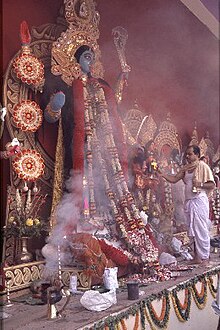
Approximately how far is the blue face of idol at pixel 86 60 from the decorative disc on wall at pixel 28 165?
1287mm

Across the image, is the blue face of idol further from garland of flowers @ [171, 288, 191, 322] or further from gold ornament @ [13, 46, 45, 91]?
garland of flowers @ [171, 288, 191, 322]

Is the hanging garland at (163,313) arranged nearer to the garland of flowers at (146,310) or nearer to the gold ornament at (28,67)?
the garland of flowers at (146,310)

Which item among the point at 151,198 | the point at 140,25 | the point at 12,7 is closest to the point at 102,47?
the point at 140,25

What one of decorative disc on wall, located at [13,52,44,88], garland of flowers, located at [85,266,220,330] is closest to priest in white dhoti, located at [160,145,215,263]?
garland of flowers, located at [85,266,220,330]

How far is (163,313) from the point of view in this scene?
4.21 meters

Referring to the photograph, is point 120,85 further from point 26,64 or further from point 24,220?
point 24,220

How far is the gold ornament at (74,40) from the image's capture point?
17.1ft

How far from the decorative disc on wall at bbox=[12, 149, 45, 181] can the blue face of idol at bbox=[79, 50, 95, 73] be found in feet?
4.22

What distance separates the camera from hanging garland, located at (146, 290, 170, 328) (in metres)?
4.04

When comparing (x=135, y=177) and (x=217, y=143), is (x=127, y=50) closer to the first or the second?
(x=135, y=177)

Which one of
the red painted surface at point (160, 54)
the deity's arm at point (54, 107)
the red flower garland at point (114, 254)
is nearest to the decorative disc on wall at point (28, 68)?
the red painted surface at point (160, 54)

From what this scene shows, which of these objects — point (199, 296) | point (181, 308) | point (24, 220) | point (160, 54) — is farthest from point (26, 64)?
point (160, 54)

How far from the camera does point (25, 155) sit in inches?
185

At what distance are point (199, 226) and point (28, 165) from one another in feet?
8.43
